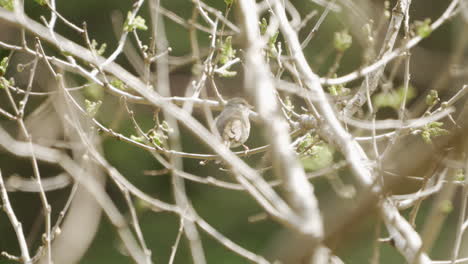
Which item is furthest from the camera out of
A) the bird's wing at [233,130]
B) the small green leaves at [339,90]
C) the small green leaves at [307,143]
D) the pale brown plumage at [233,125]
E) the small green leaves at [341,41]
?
the bird's wing at [233,130]

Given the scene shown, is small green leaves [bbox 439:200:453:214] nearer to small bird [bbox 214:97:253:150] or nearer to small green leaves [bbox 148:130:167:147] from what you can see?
small green leaves [bbox 148:130:167:147]

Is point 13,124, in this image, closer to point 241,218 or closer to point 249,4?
point 241,218

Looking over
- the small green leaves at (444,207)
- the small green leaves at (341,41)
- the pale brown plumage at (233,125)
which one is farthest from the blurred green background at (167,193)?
the small green leaves at (444,207)

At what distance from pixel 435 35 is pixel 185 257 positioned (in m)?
2.79

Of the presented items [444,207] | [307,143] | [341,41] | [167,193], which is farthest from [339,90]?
[167,193]

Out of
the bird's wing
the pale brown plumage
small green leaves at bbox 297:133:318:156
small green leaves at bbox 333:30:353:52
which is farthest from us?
the bird's wing

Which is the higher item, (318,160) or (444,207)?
(318,160)

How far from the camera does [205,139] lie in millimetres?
1159

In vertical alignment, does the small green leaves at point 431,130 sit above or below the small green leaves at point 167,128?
below

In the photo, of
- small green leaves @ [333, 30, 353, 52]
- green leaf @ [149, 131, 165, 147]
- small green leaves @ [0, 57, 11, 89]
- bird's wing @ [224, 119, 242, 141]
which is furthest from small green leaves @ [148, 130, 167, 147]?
bird's wing @ [224, 119, 242, 141]

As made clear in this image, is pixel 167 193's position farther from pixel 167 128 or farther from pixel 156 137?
pixel 156 137

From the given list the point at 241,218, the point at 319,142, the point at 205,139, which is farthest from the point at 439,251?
the point at 205,139

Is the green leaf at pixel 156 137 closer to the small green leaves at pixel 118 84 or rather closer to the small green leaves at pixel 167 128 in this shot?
the small green leaves at pixel 167 128

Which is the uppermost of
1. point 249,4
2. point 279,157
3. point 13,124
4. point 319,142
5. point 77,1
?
point 77,1
